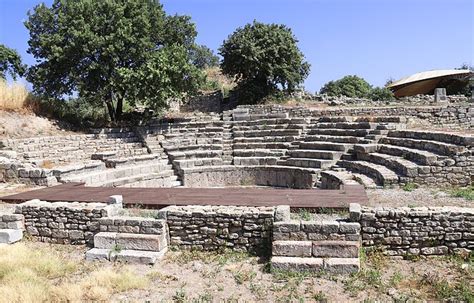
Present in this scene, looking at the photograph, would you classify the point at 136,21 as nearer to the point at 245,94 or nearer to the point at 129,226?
the point at 245,94

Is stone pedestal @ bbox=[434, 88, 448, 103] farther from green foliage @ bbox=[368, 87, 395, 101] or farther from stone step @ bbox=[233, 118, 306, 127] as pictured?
stone step @ bbox=[233, 118, 306, 127]

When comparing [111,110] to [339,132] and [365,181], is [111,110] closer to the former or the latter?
[339,132]

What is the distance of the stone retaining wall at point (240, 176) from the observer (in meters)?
16.1

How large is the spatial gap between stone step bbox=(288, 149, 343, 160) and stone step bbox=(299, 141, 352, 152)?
0.26 metres

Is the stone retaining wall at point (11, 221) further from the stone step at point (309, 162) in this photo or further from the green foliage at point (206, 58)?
the green foliage at point (206, 58)

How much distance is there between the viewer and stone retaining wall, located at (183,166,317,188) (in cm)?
1614

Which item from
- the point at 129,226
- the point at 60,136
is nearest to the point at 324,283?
the point at 129,226

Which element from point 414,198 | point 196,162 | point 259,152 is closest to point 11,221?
point 196,162

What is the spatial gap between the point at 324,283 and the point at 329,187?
6.99 metres

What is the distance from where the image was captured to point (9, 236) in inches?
347

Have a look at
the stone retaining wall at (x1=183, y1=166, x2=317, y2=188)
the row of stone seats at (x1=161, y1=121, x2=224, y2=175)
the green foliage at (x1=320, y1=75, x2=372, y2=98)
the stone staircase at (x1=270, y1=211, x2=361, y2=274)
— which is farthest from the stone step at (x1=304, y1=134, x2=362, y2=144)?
the green foliage at (x1=320, y1=75, x2=372, y2=98)

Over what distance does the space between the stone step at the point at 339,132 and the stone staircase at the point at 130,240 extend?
976cm

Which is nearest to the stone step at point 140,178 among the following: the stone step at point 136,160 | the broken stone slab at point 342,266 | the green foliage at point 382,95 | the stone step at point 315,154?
the stone step at point 136,160

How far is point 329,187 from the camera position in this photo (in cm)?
1356
